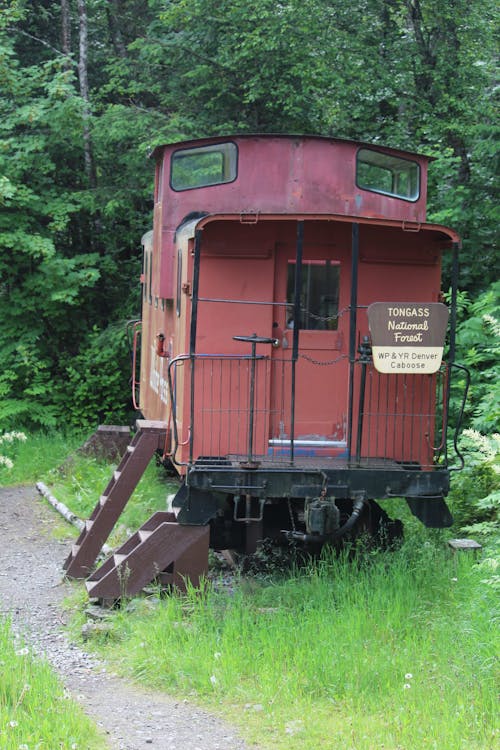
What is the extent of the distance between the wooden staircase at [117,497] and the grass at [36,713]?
104 inches

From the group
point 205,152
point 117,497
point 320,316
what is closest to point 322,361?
point 320,316

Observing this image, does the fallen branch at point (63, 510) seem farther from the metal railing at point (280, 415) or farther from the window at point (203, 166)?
the window at point (203, 166)

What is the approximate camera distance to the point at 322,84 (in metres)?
14.3

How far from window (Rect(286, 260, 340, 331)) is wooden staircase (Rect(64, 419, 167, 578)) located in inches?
65.8

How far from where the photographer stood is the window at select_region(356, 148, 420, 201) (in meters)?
8.45

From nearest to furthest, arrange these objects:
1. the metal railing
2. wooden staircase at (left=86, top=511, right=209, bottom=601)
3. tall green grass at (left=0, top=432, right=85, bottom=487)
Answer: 1. wooden staircase at (left=86, top=511, right=209, bottom=601)
2. the metal railing
3. tall green grass at (left=0, top=432, right=85, bottom=487)

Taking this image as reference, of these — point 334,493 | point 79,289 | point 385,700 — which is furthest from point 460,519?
point 79,289

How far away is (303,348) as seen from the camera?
7.62 metres

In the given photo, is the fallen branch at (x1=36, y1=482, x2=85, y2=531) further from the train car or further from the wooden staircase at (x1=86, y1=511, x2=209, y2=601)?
the wooden staircase at (x1=86, y1=511, x2=209, y2=601)

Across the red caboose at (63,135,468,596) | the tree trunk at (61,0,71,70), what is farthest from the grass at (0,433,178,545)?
the tree trunk at (61,0,71,70)

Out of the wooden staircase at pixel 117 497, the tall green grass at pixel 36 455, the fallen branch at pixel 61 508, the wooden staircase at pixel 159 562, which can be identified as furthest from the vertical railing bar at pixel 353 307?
the tall green grass at pixel 36 455

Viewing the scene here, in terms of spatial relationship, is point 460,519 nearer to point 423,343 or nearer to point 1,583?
point 423,343

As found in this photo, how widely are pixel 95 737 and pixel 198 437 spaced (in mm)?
2853

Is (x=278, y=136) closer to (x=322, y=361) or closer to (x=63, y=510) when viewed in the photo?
(x=322, y=361)
